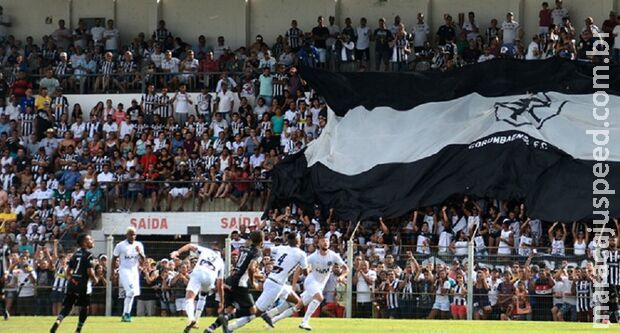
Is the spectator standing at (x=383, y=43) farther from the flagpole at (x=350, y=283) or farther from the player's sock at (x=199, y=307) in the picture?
the player's sock at (x=199, y=307)

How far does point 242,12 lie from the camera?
4888cm

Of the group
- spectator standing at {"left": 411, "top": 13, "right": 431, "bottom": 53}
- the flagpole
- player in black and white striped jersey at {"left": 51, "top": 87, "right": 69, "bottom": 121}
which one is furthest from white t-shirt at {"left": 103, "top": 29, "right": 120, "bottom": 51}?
the flagpole

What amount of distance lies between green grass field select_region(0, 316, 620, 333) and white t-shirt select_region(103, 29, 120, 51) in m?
17.5

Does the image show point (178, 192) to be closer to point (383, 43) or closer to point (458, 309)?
point (383, 43)

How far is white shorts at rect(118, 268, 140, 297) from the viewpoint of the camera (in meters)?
31.4

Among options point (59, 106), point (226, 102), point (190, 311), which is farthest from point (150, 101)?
point (190, 311)

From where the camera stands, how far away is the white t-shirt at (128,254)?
103 feet

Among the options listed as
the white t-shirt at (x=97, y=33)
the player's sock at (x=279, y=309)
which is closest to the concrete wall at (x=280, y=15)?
the white t-shirt at (x=97, y=33)

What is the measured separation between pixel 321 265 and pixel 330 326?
3.93 feet

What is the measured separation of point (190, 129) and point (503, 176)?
9953 millimetres

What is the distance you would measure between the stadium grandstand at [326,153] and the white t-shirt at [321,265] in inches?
3.6

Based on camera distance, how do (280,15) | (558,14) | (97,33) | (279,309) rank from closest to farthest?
(279,309)
(558,14)
(280,15)
(97,33)

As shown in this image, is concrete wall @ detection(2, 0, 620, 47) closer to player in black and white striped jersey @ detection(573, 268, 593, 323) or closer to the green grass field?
player in black and white striped jersey @ detection(573, 268, 593, 323)

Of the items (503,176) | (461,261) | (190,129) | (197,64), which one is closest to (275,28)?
(197,64)
